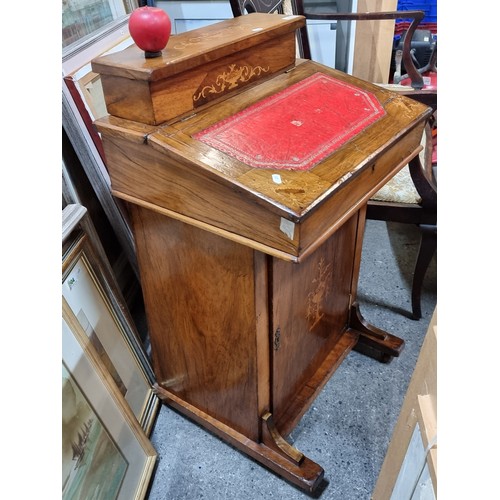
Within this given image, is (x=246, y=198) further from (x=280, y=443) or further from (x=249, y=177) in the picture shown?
(x=280, y=443)

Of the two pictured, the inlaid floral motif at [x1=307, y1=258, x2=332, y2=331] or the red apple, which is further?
the inlaid floral motif at [x1=307, y1=258, x2=332, y2=331]

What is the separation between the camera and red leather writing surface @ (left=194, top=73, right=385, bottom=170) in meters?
0.94

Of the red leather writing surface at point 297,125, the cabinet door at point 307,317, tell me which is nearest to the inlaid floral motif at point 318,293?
the cabinet door at point 307,317

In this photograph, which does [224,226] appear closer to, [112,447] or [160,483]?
[112,447]

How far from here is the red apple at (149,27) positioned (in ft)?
3.02

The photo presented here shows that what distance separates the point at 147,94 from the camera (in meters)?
0.95

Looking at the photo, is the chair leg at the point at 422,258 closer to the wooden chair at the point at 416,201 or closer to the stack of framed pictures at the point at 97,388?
the wooden chair at the point at 416,201

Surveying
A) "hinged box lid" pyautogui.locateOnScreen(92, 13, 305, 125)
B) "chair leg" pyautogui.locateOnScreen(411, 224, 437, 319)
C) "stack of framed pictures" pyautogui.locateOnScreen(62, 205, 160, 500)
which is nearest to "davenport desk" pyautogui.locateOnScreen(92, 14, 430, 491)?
"hinged box lid" pyautogui.locateOnScreen(92, 13, 305, 125)

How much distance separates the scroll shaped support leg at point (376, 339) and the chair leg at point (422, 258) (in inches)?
9.4

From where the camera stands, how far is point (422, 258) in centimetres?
185

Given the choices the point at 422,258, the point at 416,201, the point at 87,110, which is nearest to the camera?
the point at 87,110

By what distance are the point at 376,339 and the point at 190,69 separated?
1206mm

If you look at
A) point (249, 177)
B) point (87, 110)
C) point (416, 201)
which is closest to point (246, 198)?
point (249, 177)

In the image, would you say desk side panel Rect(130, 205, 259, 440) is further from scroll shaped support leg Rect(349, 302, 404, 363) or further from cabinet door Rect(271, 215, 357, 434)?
scroll shaped support leg Rect(349, 302, 404, 363)
